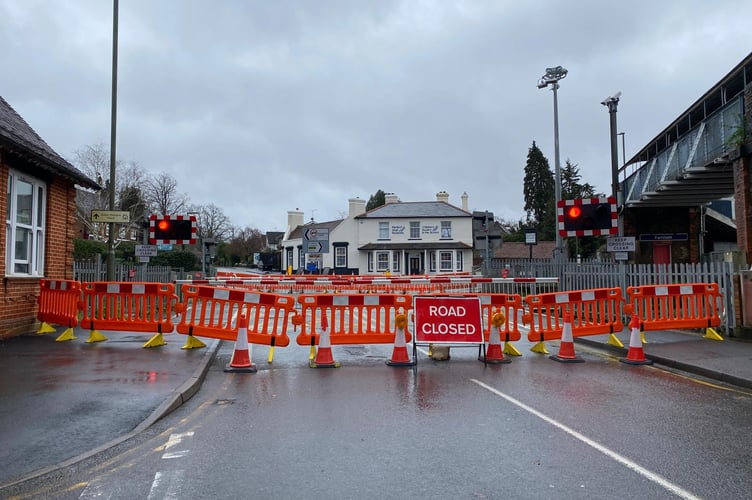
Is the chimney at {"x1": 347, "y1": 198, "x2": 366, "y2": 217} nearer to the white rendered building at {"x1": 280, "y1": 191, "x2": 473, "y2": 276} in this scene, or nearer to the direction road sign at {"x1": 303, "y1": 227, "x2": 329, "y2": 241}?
the white rendered building at {"x1": 280, "y1": 191, "x2": 473, "y2": 276}

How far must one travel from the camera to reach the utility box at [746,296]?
36.2 feet

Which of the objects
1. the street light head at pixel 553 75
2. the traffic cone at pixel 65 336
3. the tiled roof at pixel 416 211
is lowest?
the traffic cone at pixel 65 336

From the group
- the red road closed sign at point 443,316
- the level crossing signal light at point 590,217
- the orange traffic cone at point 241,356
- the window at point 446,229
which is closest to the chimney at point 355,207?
the window at point 446,229

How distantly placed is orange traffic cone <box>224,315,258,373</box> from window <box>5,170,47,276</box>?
17.2ft

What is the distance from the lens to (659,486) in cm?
395

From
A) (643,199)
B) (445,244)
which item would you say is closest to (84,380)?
(643,199)

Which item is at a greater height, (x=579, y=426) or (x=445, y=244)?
(x=445, y=244)

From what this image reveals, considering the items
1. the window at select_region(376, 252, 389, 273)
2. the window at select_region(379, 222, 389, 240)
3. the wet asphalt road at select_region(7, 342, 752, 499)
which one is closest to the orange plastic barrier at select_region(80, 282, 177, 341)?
the wet asphalt road at select_region(7, 342, 752, 499)

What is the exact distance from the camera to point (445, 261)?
161 feet

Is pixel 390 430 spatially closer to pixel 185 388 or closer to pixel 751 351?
pixel 185 388

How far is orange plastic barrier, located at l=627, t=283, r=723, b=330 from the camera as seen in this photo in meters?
10.8

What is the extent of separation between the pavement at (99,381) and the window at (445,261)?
3690cm

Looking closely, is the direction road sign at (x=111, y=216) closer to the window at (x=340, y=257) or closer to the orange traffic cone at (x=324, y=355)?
the orange traffic cone at (x=324, y=355)

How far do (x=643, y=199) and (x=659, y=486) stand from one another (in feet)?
67.6
